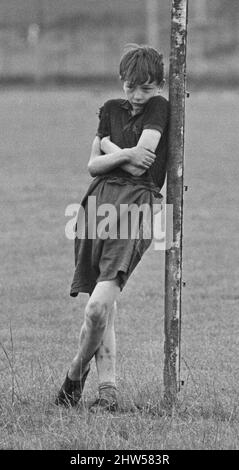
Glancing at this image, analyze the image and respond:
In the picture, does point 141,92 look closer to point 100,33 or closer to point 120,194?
point 120,194

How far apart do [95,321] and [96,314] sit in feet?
0.16

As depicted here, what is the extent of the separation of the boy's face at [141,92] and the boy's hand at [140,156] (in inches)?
10.0

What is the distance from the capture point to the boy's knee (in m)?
5.72

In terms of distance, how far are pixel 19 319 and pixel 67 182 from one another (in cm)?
1083

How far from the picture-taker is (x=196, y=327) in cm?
912

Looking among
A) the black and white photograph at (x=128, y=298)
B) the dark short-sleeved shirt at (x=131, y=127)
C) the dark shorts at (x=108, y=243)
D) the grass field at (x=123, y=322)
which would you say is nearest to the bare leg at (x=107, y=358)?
the black and white photograph at (x=128, y=298)

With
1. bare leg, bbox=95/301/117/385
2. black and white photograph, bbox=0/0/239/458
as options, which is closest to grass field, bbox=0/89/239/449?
black and white photograph, bbox=0/0/239/458

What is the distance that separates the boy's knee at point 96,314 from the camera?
5.72m

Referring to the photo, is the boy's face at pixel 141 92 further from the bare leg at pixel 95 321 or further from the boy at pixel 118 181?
the bare leg at pixel 95 321

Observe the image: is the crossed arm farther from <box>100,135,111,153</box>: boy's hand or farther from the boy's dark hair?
the boy's dark hair

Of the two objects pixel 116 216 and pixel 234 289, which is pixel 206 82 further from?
pixel 116 216

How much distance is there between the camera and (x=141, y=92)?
5762 millimetres

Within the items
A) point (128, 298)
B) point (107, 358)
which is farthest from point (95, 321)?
point (128, 298)

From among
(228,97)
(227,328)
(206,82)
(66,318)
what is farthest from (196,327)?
(206,82)
